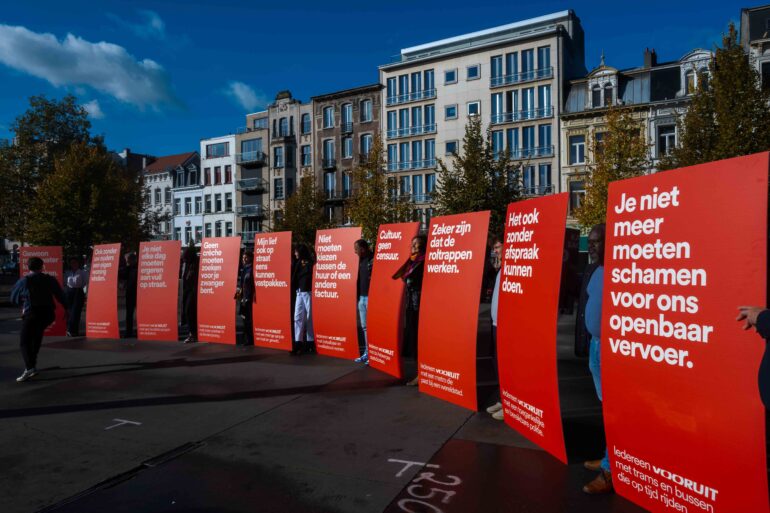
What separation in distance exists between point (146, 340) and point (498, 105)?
35.2 m

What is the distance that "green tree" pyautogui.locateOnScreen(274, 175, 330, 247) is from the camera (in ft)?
135

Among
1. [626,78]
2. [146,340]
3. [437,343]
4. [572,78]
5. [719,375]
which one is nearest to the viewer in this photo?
[719,375]

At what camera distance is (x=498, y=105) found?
41.8m

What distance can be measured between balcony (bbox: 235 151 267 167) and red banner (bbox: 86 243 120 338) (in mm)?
43647

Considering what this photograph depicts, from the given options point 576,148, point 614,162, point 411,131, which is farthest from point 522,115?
point 614,162

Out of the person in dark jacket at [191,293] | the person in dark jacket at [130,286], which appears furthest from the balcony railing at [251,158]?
the person in dark jacket at [191,293]

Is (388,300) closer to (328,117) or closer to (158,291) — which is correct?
(158,291)

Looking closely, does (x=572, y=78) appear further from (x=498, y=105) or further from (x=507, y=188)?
(x=507, y=188)

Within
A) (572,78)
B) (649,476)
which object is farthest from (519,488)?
(572,78)

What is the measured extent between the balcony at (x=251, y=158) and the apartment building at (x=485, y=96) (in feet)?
45.5

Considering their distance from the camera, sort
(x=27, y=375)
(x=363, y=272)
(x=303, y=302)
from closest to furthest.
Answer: (x=27, y=375), (x=363, y=272), (x=303, y=302)

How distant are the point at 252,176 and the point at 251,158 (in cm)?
186

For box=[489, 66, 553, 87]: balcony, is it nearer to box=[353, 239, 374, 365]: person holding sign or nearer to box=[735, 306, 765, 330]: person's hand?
box=[353, 239, 374, 365]: person holding sign

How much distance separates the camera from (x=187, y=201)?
62.5 metres
